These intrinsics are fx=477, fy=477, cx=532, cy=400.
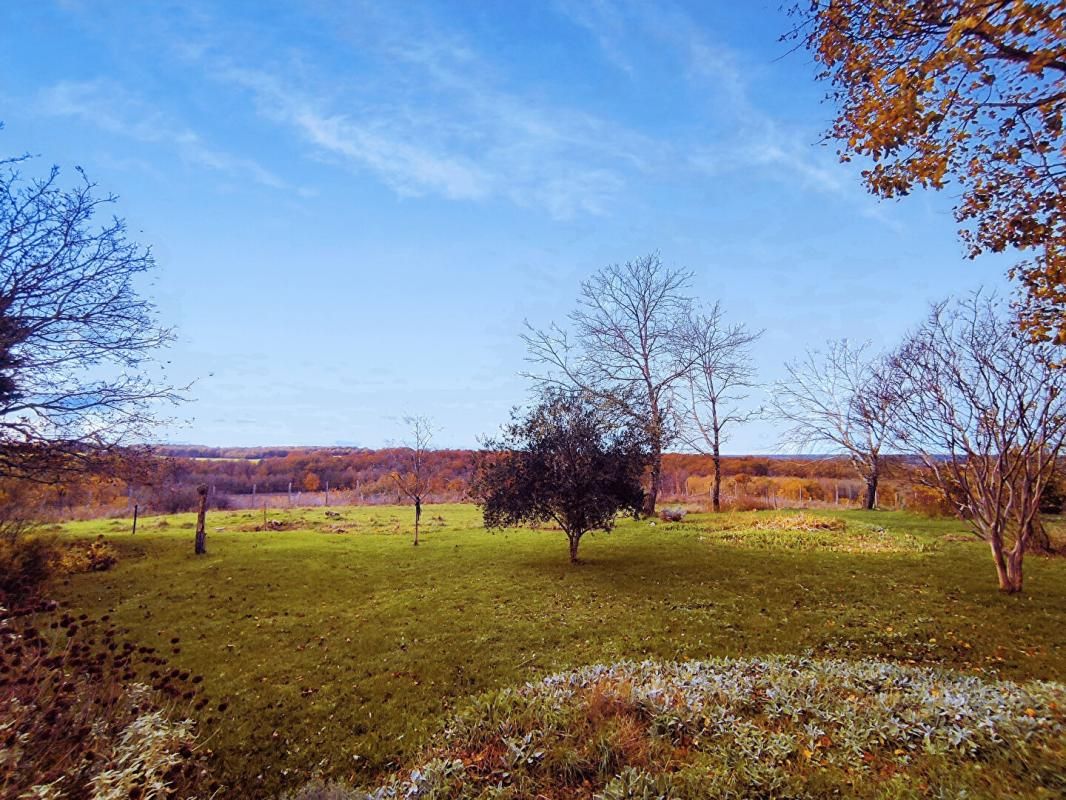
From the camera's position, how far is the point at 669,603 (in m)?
9.96

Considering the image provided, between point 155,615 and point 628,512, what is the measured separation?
38.8ft

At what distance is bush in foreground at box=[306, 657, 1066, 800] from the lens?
10.3 feet

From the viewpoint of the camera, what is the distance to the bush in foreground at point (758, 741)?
10.3 ft

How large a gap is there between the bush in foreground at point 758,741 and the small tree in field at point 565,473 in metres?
8.06

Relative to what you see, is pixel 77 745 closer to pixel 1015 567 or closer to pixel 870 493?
pixel 1015 567

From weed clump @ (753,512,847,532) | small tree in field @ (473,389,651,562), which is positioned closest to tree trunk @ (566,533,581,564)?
small tree in field @ (473,389,651,562)

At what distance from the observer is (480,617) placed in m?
9.43

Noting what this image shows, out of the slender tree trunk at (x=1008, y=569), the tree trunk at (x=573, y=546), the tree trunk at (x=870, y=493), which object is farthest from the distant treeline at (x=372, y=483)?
the slender tree trunk at (x=1008, y=569)

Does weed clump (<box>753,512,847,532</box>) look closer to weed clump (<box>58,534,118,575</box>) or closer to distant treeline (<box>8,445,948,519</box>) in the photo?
distant treeline (<box>8,445,948,519</box>)

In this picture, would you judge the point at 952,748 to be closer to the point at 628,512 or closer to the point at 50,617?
the point at 628,512

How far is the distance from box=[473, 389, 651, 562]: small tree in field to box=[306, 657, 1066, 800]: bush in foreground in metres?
8.06

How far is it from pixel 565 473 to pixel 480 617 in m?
4.84

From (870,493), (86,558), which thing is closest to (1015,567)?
(870,493)

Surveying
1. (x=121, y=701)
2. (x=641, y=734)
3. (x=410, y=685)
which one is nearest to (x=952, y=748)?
(x=641, y=734)
